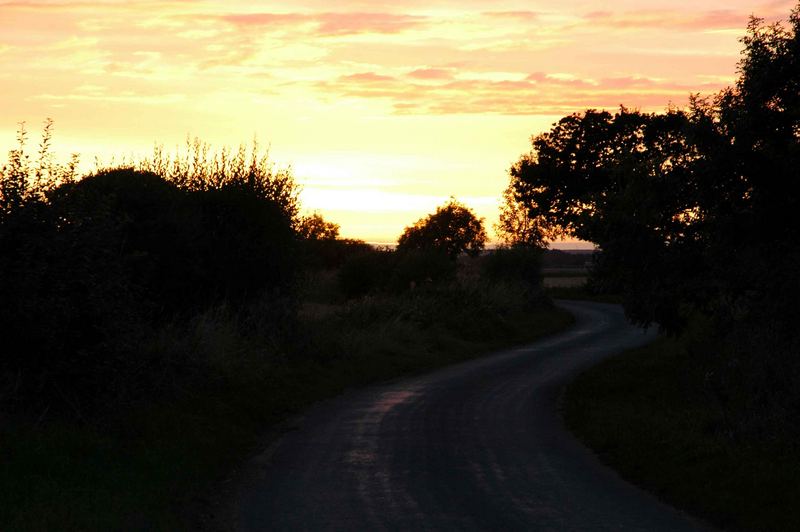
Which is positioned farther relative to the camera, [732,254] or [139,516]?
[732,254]

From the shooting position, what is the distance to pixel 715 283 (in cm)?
2039

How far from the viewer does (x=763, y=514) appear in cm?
1126

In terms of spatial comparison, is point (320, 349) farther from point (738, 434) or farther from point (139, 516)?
point (139, 516)

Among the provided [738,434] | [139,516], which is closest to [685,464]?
[738,434]

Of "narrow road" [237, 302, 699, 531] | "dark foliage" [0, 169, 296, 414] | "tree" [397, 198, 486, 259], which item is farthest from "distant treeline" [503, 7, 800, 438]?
"tree" [397, 198, 486, 259]

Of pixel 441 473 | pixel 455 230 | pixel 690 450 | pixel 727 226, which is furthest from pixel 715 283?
pixel 455 230

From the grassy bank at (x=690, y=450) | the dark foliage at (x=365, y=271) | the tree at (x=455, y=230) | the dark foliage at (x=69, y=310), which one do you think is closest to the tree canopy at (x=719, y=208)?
the grassy bank at (x=690, y=450)

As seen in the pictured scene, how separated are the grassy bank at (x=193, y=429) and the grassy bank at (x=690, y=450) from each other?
643 centimetres

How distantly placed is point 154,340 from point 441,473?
8813mm

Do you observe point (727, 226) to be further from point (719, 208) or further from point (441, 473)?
point (441, 473)

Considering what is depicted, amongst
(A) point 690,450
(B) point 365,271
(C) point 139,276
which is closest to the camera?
(A) point 690,450

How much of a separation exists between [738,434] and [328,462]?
262 inches

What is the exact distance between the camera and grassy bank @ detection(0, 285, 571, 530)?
11305mm

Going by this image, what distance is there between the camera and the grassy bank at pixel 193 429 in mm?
11305
